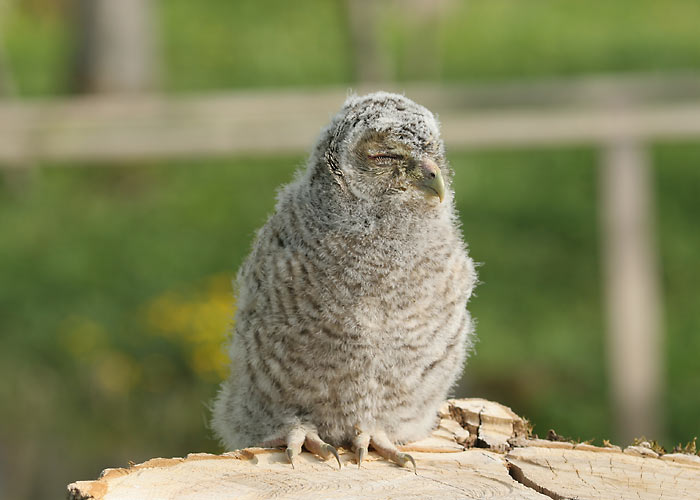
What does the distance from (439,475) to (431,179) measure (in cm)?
86

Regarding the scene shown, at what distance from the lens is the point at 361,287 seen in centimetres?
266

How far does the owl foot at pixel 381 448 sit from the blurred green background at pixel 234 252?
0.97 meters

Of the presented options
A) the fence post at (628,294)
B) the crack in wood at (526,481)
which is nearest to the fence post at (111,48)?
the fence post at (628,294)

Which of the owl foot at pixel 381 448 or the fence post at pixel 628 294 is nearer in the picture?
the owl foot at pixel 381 448

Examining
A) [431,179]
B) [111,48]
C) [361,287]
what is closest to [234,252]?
[111,48]

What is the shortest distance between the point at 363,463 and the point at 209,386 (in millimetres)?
3829

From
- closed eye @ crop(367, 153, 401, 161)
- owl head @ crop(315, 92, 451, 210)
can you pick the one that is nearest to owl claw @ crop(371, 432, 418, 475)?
owl head @ crop(315, 92, 451, 210)

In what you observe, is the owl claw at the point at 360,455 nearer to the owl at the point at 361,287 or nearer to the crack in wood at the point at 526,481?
the owl at the point at 361,287

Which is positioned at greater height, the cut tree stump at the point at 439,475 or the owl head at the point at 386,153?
the owl head at the point at 386,153

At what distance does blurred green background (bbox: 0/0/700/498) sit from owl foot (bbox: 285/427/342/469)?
2.87ft

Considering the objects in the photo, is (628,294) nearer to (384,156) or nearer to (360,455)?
(360,455)

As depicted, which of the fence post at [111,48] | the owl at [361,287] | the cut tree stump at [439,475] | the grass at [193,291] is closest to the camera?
the cut tree stump at [439,475]

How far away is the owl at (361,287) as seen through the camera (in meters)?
2.62

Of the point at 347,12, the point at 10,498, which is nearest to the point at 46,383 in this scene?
the point at 10,498
